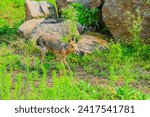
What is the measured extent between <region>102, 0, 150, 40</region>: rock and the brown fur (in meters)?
2.09

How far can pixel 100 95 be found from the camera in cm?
1034

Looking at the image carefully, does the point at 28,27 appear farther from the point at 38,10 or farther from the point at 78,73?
the point at 78,73

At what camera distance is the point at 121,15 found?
15.0 metres

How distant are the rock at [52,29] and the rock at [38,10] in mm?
1939

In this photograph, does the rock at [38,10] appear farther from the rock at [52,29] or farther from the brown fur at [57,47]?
the brown fur at [57,47]

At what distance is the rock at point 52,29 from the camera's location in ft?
50.3

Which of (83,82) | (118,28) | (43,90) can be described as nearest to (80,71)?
(83,82)

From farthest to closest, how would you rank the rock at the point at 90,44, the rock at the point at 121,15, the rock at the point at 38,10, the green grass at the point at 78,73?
the rock at the point at 38,10
the rock at the point at 121,15
the rock at the point at 90,44
the green grass at the point at 78,73

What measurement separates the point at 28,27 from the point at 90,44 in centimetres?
232

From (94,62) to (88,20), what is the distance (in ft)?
8.94

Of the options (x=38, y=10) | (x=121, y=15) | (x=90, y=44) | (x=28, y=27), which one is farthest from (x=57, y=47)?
(x=38, y=10)

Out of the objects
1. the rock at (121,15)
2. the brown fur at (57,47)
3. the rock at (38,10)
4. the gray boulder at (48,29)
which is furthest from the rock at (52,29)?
the rock at (38,10)

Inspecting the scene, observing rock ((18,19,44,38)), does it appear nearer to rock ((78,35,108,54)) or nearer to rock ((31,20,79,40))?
rock ((31,20,79,40))

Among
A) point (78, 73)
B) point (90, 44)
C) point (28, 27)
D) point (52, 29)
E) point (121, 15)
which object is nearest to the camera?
point (78, 73)
